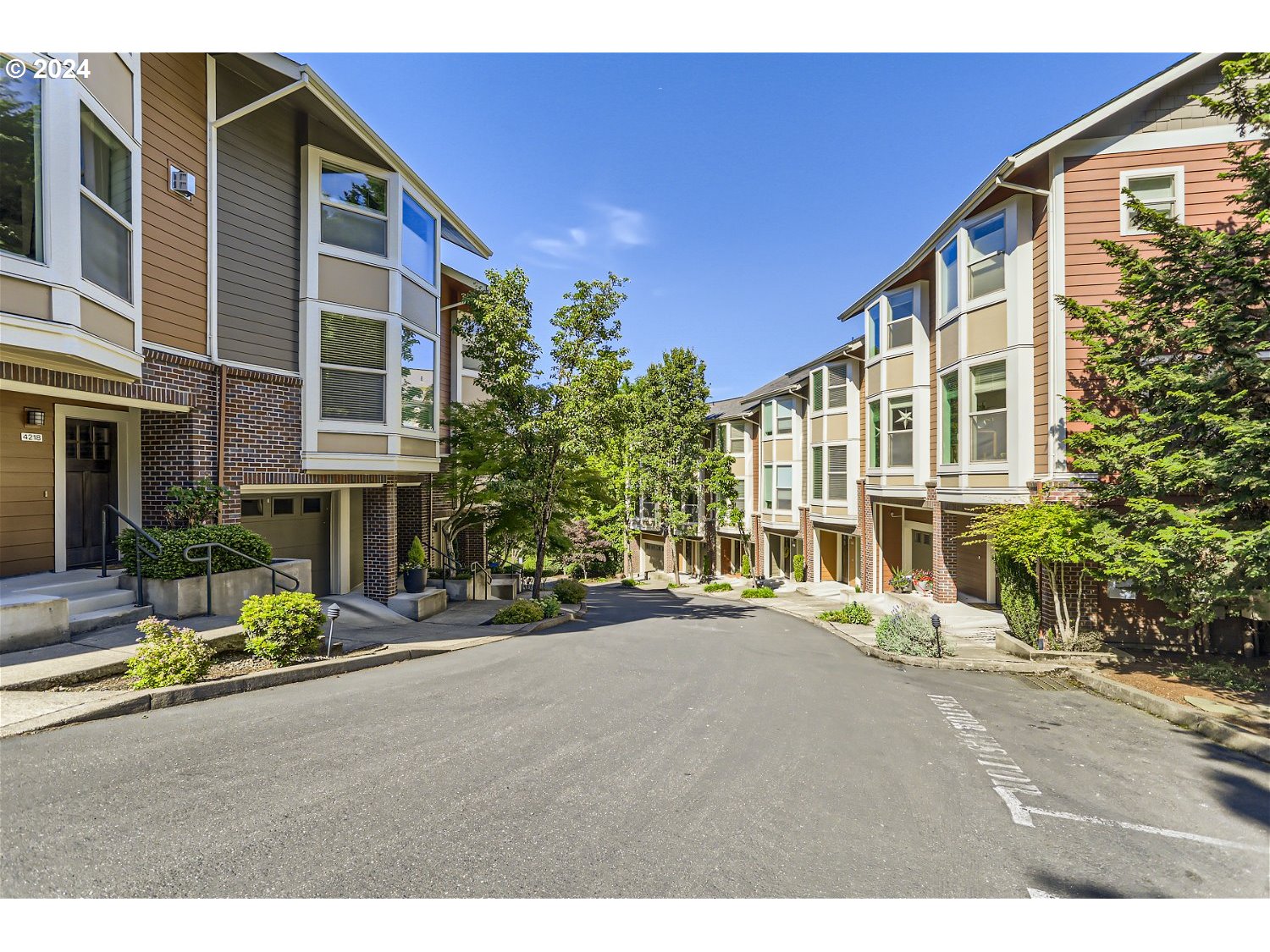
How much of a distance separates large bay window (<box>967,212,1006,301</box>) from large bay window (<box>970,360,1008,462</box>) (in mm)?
1717

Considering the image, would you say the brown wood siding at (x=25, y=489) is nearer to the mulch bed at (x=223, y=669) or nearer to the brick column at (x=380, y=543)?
the mulch bed at (x=223, y=669)

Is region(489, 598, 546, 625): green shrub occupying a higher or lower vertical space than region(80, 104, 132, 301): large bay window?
lower

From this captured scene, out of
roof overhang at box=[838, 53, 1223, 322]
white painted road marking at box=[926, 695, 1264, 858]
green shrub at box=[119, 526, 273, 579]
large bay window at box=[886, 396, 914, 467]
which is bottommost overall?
white painted road marking at box=[926, 695, 1264, 858]

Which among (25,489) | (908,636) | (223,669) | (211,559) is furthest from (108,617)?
(908,636)

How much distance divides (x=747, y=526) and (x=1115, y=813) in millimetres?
25946

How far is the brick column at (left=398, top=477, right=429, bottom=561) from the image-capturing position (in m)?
15.1

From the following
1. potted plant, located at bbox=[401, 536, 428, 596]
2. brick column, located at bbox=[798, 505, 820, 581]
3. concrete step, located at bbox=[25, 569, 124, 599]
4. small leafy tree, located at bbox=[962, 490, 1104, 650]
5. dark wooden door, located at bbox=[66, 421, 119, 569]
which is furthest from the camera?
brick column, located at bbox=[798, 505, 820, 581]

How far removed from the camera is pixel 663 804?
429 centimetres

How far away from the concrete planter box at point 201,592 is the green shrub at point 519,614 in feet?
14.2

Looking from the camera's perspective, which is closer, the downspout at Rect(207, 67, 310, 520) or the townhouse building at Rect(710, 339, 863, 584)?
the downspout at Rect(207, 67, 310, 520)

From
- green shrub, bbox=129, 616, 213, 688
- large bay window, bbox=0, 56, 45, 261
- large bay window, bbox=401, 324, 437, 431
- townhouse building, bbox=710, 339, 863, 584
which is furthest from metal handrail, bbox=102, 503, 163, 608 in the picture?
townhouse building, bbox=710, 339, 863, 584

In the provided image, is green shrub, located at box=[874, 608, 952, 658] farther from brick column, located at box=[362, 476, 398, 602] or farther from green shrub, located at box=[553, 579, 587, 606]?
brick column, located at box=[362, 476, 398, 602]

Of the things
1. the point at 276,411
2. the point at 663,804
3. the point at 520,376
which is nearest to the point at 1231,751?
the point at 663,804

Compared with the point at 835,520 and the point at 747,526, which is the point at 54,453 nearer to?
the point at 835,520
